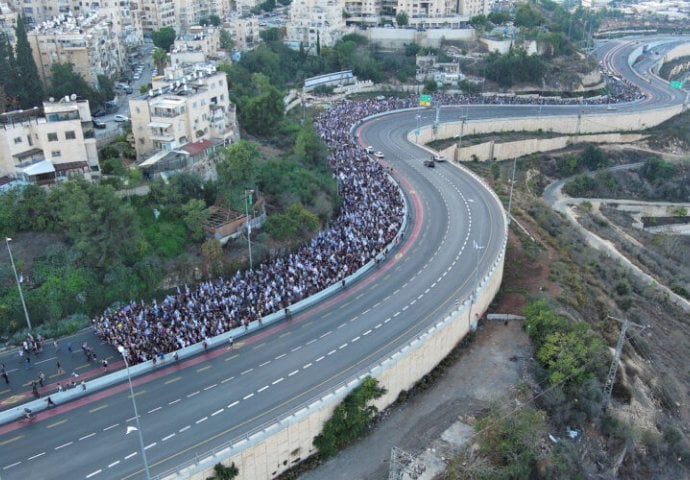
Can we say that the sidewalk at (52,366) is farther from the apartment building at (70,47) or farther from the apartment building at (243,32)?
the apartment building at (243,32)

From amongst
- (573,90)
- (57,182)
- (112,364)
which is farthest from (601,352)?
(573,90)

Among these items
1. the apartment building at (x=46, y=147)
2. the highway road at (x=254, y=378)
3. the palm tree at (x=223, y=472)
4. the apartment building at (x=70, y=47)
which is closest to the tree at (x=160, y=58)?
the apartment building at (x=70, y=47)

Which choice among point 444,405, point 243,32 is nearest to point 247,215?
point 444,405

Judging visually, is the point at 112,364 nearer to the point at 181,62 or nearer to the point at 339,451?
the point at 339,451

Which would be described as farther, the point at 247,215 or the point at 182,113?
the point at 182,113

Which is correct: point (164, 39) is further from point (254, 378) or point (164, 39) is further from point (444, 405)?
point (444, 405)

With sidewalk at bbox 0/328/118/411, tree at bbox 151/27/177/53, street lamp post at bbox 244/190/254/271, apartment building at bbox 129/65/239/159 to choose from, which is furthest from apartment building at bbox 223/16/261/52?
sidewalk at bbox 0/328/118/411
